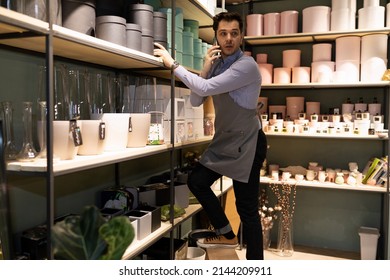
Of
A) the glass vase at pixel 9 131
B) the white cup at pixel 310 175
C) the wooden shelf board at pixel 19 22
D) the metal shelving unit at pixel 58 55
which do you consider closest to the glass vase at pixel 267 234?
the white cup at pixel 310 175

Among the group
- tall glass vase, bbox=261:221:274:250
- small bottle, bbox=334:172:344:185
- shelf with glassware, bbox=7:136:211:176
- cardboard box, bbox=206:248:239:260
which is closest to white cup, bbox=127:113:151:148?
shelf with glassware, bbox=7:136:211:176

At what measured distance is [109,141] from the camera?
5.59 ft

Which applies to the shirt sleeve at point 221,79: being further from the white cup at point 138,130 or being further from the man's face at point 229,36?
the white cup at point 138,130

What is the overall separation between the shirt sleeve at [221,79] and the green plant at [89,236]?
114 cm

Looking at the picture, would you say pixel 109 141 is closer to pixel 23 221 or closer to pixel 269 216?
pixel 23 221

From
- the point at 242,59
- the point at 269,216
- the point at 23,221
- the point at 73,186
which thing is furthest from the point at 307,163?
the point at 23,221

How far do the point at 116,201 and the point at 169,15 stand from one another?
1081 millimetres

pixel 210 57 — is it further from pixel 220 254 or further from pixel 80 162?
pixel 220 254

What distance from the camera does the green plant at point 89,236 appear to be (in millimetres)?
1006

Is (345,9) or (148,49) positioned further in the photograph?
(345,9)

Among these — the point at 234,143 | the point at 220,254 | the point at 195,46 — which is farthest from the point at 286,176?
the point at 195,46

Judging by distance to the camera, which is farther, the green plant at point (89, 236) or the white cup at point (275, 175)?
the white cup at point (275, 175)

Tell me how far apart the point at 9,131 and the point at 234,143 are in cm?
123

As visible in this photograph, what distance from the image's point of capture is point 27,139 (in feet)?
4.49
